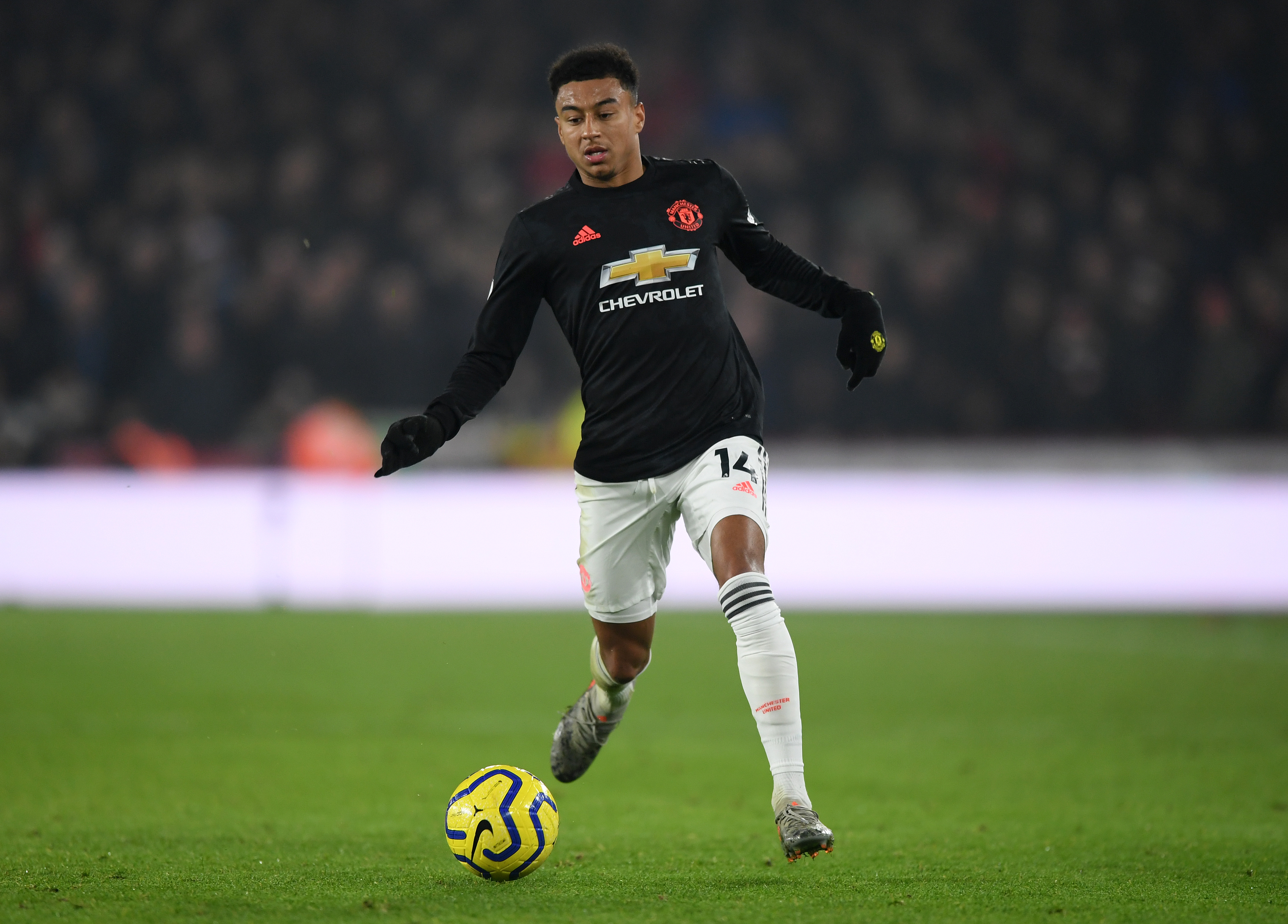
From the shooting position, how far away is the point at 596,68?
432 centimetres

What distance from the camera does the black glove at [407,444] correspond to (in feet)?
13.0

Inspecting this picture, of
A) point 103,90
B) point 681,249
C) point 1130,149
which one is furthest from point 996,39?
point 681,249

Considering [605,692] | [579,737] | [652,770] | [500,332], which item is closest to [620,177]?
[500,332]

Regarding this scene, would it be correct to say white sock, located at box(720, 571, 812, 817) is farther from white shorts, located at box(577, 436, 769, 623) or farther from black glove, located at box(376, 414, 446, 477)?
black glove, located at box(376, 414, 446, 477)

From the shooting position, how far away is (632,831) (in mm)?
4910

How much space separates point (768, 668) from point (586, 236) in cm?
139

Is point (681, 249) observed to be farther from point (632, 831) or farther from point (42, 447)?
point (42, 447)

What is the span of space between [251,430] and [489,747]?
627 centimetres

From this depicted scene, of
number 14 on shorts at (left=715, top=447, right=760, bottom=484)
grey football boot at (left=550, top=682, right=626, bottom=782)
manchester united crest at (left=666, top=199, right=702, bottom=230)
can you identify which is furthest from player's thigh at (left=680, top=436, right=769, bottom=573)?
grey football boot at (left=550, top=682, right=626, bottom=782)

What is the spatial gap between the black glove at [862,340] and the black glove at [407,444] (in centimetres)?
126

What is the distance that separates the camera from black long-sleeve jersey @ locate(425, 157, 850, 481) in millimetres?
4301

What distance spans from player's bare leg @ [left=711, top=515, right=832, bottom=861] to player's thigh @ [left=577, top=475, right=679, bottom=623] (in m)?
0.36

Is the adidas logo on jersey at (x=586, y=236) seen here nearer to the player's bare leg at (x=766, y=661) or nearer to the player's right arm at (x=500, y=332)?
the player's right arm at (x=500, y=332)

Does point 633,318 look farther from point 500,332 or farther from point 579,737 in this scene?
point 579,737
